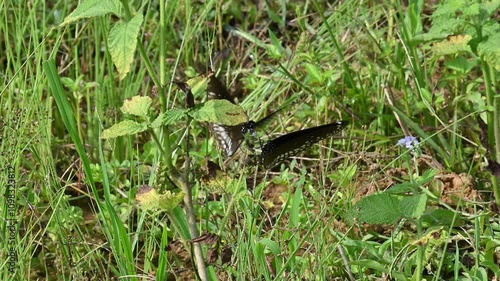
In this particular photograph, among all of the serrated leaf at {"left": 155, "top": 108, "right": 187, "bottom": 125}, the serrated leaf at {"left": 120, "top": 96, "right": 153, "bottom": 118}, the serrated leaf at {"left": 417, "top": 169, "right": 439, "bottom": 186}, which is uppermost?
the serrated leaf at {"left": 155, "top": 108, "right": 187, "bottom": 125}

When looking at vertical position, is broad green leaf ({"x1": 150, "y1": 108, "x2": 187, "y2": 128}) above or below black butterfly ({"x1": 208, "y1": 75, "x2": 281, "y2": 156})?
above

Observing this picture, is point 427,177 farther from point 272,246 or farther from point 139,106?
point 139,106

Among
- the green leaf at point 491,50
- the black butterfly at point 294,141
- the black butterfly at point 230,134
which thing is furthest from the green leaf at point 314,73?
the green leaf at point 491,50

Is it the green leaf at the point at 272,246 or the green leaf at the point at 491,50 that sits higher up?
the green leaf at the point at 491,50

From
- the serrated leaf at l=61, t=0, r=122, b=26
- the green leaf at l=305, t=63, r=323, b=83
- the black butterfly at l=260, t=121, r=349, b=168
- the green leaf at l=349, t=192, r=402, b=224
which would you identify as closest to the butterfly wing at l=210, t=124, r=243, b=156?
the black butterfly at l=260, t=121, r=349, b=168

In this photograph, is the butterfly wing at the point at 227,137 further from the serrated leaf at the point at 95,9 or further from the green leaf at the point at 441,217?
the serrated leaf at the point at 95,9

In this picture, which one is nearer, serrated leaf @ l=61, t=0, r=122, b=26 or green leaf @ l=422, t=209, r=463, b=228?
serrated leaf @ l=61, t=0, r=122, b=26

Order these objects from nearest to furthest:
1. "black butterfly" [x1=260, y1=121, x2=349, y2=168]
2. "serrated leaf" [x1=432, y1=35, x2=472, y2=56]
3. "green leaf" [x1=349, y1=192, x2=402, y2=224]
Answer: "green leaf" [x1=349, y1=192, x2=402, y2=224] < "black butterfly" [x1=260, y1=121, x2=349, y2=168] < "serrated leaf" [x1=432, y1=35, x2=472, y2=56]

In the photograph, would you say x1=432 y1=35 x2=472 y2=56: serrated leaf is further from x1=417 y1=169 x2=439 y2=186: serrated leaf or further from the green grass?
x1=417 y1=169 x2=439 y2=186: serrated leaf

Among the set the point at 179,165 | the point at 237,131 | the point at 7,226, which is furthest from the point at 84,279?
the point at 179,165
